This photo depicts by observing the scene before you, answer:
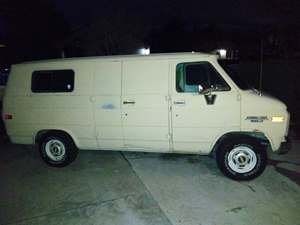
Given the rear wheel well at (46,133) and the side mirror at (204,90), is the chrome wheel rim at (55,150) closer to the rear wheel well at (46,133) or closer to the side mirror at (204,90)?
the rear wheel well at (46,133)

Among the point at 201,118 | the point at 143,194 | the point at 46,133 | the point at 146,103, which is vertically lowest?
the point at 143,194

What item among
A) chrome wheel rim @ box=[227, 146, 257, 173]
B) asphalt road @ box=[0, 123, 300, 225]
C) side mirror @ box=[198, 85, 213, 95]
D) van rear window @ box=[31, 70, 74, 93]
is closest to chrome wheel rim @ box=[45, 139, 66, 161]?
asphalt road @ box=[0, 123, 300, 225]

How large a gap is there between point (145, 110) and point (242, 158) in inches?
76.7

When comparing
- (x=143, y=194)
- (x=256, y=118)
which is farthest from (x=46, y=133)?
(x=256, y=118)

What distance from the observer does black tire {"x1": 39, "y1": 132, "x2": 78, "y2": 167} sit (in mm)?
6316

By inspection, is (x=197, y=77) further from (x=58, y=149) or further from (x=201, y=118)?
(x=58, y=149)

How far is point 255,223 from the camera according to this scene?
404cm

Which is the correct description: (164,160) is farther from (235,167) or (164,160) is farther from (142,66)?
(142,66)

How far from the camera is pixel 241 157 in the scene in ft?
18.0

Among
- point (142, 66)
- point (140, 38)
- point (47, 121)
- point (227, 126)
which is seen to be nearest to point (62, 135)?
point (47, 121)

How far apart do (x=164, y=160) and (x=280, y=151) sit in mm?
2374

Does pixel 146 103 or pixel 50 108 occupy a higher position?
pixel 146 103

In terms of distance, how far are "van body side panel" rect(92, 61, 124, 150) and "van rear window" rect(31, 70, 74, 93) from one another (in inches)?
22.3

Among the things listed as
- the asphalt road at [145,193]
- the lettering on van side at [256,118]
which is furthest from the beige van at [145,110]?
the asphalt road at [145,193]
